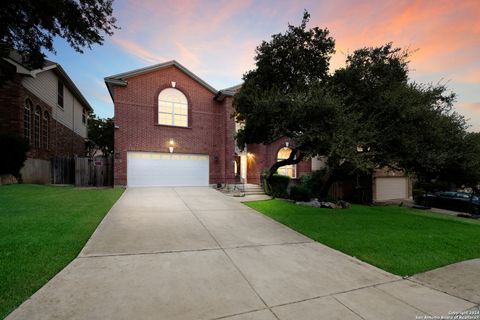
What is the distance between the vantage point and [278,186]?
12.7 metres

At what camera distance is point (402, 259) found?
4.36 m

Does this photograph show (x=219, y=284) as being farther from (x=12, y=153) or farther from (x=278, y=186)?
(x=12, y=153)

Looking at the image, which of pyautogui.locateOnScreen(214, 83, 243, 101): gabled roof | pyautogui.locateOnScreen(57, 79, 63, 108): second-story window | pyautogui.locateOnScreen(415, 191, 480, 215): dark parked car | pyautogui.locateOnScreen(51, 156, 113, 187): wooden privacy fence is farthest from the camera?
pyautogui.locateOnScreen(57, 79, 63, 108): second-story window

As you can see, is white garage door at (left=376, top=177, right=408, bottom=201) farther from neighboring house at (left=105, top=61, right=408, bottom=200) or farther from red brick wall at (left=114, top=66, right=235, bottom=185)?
red brick wall at (left=114, top=66, right=235, bottom=185)

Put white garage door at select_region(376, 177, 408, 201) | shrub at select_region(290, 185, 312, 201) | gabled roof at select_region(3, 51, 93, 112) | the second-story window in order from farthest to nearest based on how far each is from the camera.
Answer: the second-story window
white garage door at select_region(376, 177, 408, 201)
gabled roof at select_region(3, 51, 93, 112)
shrub at select_region(290, 185, 312, 201)

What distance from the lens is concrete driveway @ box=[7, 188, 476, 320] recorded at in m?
2.57

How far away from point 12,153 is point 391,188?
79.7 ft

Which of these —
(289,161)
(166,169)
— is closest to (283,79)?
(289,161)

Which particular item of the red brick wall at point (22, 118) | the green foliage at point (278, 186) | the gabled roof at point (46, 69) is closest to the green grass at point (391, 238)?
the green foliage at point (278, 186)

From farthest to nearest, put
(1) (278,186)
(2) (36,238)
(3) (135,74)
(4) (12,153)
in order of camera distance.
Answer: (3) (135,74), (1) (278,186), (4) (12,153), (2) (36,238)

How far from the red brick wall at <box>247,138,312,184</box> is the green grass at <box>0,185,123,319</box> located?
10.3m

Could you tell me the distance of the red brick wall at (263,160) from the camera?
16266 millimetres

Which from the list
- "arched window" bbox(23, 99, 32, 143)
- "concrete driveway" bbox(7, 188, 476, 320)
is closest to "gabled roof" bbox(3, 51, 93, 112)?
"arched window" bbox(23, 99, 32, 143)

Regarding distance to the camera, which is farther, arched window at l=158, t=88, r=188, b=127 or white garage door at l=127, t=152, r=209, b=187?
arched window at l=158, t=88, r=188, b=127
